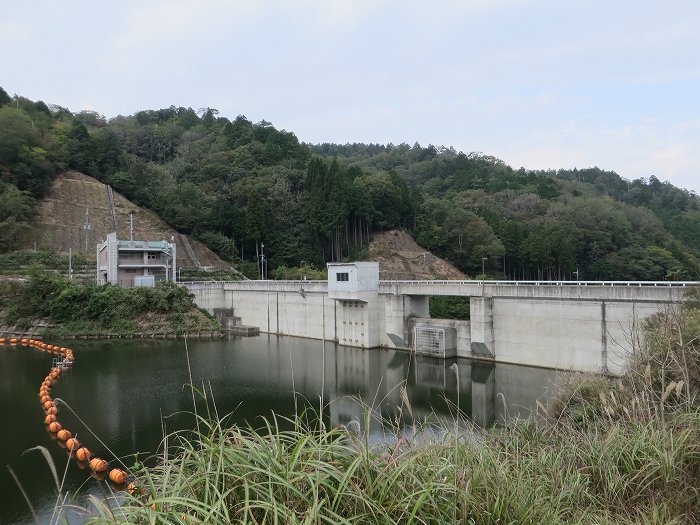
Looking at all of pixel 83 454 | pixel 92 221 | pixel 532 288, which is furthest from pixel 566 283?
pixel 92 221

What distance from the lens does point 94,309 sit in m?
37.6

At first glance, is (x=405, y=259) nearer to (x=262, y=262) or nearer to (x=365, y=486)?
(x=262, y=262)

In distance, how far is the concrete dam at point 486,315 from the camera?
22.0m

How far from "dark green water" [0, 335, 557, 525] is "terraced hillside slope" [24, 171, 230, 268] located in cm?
2286

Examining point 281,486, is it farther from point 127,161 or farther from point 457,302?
point 127,161

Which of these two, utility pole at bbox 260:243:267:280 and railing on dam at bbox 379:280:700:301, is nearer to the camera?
railing on dam at bbox 379:280:700:301

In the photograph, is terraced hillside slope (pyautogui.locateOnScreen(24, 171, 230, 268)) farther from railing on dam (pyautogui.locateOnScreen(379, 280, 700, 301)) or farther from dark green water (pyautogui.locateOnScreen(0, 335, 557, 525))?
railing on dam (pyautogui.locateOnScreen(379, 280, 700, 301))

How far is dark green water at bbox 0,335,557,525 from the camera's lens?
1409cm

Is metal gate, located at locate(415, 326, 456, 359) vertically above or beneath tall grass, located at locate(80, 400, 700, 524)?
beneath

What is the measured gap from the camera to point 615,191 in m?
107

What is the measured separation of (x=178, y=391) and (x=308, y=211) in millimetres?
37072

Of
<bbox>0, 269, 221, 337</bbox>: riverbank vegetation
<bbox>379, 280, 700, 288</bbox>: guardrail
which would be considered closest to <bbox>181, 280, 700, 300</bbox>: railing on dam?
<bbox>379, 280, 700, 288</bbox>: guardrail

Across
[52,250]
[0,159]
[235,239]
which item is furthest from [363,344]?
[0,159]

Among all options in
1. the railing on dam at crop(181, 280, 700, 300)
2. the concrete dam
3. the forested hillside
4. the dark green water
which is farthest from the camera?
the forested hillside
